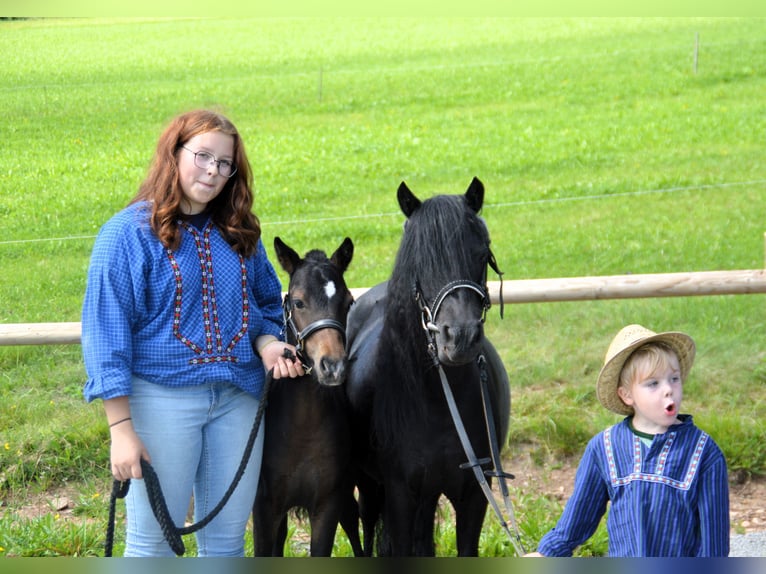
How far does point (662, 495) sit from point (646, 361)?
374 millimetres

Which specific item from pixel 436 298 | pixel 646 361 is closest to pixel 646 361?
pixel 646 361

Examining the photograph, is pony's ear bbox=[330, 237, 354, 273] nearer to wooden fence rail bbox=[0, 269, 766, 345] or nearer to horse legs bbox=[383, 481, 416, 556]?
horse legs bbox=[383, 481, 416, 556]

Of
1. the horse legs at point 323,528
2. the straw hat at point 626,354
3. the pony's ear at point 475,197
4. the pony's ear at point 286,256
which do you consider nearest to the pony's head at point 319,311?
the pony's ear at point 286,256

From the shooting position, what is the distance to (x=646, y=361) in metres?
2.52

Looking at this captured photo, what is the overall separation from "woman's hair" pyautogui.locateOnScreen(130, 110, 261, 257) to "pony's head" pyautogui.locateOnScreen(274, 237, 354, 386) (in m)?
0.16

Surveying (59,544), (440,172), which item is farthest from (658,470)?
(440,172)

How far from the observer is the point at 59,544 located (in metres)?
4.38

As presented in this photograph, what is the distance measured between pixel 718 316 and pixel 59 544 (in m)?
5.07

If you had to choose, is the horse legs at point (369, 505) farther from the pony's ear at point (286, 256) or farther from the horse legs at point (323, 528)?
the pony's ear at point (286, 256)

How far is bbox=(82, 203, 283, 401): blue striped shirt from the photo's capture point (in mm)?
2572

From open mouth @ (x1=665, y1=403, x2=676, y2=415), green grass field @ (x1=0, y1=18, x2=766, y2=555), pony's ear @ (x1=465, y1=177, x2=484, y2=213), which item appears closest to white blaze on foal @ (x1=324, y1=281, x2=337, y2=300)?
pony's ear @ (x1=465, y1=177, x2=484, y2=213)

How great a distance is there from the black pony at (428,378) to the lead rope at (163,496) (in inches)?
17.8

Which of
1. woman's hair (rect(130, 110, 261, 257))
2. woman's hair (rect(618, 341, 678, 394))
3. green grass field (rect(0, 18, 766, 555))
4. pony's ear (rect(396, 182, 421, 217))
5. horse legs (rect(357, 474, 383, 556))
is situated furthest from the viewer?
green grass field (rect(0, 18, 766, 555))

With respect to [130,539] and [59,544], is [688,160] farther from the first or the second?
[130,539]
